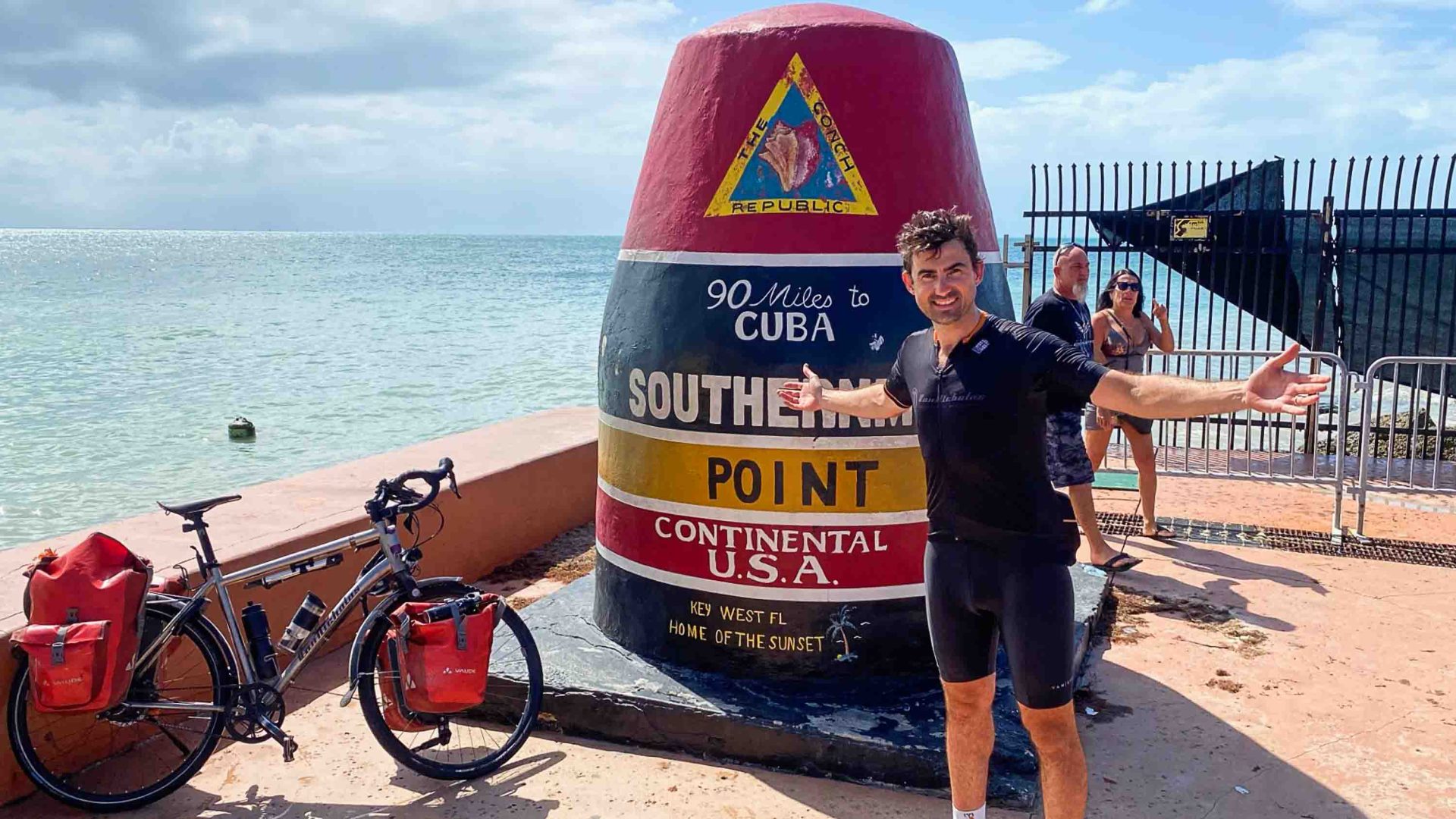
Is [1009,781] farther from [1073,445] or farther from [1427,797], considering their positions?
[1073,445]

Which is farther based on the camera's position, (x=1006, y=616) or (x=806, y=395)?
(x=806, y=395)

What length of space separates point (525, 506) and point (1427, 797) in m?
5.50

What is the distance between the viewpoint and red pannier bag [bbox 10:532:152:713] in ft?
12.8

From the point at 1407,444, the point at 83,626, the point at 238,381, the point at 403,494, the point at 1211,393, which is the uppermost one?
the point at 1211,393

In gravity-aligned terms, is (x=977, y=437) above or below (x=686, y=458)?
above

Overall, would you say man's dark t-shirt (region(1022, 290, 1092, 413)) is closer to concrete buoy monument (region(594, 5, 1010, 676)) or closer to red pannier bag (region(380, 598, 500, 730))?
concrete buoy monument (region(594, 5, 1010, 676))

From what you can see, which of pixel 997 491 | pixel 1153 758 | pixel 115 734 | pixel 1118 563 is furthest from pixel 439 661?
pixel 1118 563

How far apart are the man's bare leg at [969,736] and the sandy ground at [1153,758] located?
0.60m

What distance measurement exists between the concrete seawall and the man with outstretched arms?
11.3 feet

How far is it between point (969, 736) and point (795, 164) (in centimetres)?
249

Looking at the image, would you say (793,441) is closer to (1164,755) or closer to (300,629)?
(1164,755)

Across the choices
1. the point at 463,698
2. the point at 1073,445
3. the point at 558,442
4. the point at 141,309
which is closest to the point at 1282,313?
the point at 1073,445

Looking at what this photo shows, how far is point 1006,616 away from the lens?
327 centimetres

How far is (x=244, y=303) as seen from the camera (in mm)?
44375
